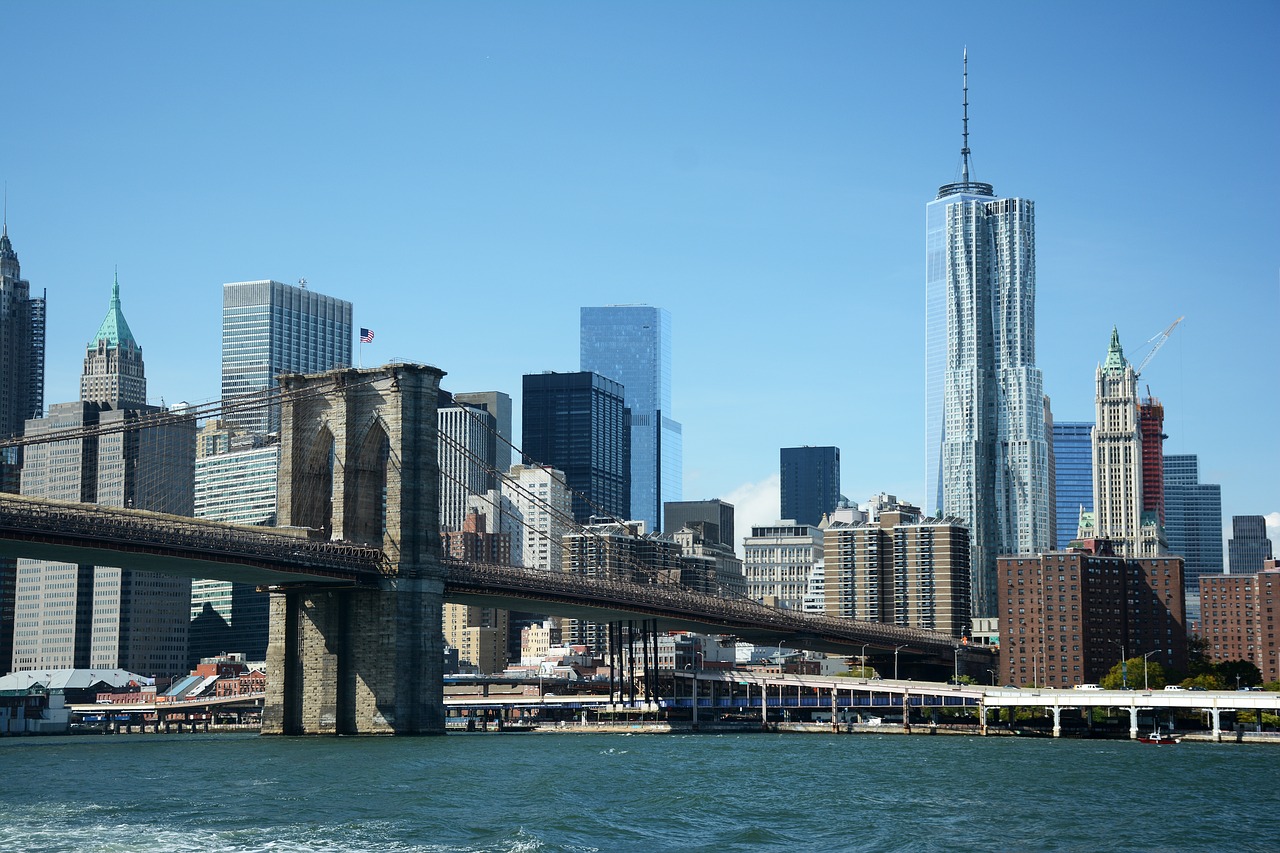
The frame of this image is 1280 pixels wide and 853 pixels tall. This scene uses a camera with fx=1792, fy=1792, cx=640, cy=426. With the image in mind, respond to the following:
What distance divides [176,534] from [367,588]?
1414 cm

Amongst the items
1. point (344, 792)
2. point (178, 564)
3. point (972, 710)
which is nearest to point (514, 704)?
point (972, 710)

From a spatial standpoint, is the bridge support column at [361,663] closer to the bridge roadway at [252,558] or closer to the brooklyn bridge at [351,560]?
the brooklyn bridge at [351,560]

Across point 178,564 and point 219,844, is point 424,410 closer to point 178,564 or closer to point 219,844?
point 178,564

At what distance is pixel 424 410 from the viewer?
108000 mm

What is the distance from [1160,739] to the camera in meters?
117

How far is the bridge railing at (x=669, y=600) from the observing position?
116750 millimetres

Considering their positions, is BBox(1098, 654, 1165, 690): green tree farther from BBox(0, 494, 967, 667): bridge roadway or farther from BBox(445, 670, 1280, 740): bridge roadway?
BBox(0, 494, 967, 667): bridge roadway

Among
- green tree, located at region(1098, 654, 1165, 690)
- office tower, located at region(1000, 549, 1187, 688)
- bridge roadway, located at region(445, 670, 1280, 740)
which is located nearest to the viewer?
bridge roadway, located at region(445, 670, 1280, 740)

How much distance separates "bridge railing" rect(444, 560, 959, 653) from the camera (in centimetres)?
11675

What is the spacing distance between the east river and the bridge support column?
4.51m

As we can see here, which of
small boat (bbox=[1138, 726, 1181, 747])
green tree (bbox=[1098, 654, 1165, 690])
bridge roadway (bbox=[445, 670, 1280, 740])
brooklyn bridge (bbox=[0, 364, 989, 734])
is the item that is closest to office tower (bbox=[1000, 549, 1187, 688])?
green tree (bbox=[1098, 654, 1165, 690])

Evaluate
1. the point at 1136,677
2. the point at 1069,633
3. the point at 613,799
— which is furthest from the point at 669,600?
the point at 613,799

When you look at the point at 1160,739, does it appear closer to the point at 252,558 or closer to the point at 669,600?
the point at 669,600

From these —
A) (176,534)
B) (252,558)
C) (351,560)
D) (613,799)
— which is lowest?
(613,799)
